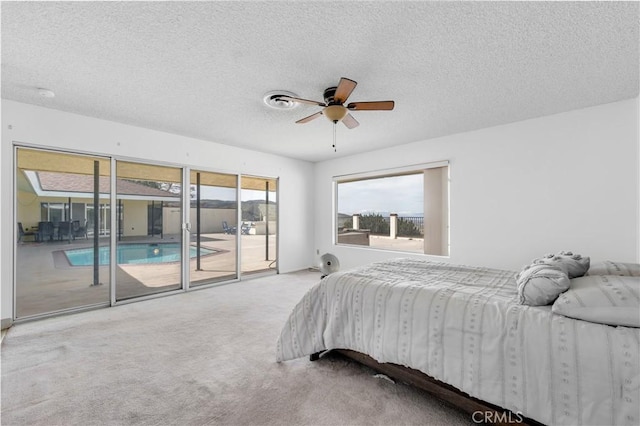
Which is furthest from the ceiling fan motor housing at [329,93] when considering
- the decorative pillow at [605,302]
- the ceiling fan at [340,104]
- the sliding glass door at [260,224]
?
the sliding glass door at [260,224]

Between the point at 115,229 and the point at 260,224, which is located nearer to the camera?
the point at 115,229

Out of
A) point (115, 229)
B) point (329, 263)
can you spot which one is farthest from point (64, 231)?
point (329, 263)

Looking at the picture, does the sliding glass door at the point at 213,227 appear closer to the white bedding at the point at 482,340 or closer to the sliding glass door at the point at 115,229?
the sliding glass door at the point at 115,229

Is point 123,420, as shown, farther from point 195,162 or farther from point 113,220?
point 195,162

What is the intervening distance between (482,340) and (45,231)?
4598 mm

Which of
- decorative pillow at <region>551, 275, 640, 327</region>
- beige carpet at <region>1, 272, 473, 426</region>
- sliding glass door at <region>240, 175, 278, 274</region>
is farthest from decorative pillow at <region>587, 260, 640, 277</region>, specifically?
sliding glass door at <region>240, 175, 278, 274</region>

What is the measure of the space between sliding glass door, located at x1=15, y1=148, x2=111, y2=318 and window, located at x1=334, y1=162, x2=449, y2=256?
4.00m

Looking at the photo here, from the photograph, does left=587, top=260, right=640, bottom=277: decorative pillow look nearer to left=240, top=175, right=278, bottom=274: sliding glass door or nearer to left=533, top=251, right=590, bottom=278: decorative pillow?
left=533, top=251, right=590, bottom=278: decorative pillow

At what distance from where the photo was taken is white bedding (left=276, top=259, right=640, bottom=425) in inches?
44.7

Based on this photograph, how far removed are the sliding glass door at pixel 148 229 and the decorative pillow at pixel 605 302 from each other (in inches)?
178

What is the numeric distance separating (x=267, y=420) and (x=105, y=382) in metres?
1.27

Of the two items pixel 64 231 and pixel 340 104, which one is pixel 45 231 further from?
pixel 340 104

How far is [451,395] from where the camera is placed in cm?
151

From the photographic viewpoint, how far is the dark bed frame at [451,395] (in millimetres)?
1335
